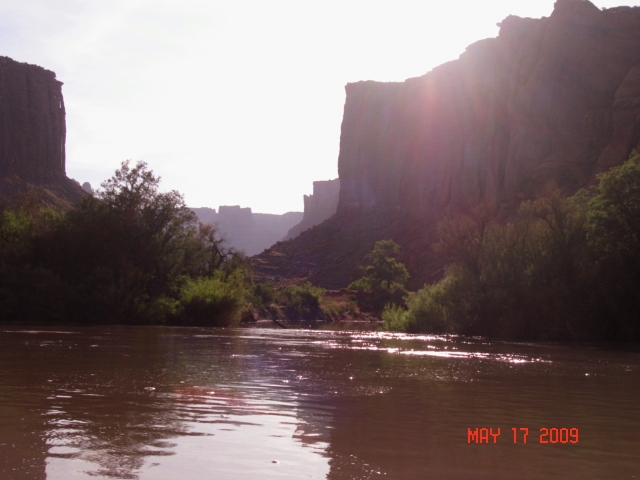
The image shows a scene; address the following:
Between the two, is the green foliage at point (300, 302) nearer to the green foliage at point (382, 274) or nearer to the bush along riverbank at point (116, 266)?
the green foliage at point (382, 274)

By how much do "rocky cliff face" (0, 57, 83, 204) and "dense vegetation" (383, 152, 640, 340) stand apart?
68977 millimetres

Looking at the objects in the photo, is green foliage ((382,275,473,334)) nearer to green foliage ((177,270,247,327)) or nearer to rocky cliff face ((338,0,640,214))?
rocky cliff face ((338,0,640,214))

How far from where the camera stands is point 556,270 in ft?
108

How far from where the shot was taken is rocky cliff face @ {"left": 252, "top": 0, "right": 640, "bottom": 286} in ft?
260

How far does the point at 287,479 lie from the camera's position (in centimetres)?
585

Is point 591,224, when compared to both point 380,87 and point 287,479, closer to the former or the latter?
point 287,479

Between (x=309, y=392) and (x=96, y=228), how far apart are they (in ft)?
112

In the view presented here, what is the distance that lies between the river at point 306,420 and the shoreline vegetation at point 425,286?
662 inches

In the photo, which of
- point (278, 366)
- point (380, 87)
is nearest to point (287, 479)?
point (278, 366)

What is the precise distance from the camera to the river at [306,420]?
6.28 meters

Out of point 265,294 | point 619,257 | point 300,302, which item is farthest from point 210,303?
point 300,302

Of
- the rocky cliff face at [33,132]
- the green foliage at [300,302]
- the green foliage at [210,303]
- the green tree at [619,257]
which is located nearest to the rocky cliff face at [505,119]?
the green tree at [619,257]
